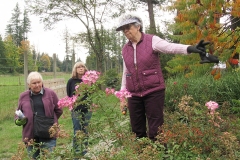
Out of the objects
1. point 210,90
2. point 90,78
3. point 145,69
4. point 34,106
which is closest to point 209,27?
point 145,69

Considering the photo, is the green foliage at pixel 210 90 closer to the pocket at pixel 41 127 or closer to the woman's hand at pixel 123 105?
the woman's hand at pixel 123 105

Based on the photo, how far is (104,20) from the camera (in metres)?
17.1

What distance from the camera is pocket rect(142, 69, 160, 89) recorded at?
121 inches

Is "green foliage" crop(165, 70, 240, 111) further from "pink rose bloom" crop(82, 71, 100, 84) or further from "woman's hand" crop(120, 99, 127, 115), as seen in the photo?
"pink rose bloom" crop(82, 71, 100, 84)

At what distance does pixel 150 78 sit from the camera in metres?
3.08

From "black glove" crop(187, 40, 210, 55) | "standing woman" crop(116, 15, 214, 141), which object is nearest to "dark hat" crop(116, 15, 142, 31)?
"standing woman" crop(116, 15, 214, 141)

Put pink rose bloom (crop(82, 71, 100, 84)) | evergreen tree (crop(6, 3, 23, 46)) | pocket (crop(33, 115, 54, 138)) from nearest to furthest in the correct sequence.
Answer: pink rose bloom (crop(82, 71, 100, 84)) < pocket (crop(33, 115, 54, 138)) < evergreen tree (crop(6, 3, 23, 46))

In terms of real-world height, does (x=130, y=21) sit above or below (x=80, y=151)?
above

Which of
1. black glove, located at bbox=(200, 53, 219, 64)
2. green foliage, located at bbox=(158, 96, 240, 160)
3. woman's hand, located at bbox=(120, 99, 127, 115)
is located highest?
black glove, located at bbox=(200, 53, 219, 64)

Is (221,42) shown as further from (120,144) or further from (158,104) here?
(120,144)

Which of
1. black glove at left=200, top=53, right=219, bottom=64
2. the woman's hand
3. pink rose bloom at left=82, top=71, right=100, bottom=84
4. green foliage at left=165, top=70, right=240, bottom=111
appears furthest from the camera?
green foliage at left=165, top=70, right=240, bottom=111

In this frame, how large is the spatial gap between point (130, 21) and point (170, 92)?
4159mm

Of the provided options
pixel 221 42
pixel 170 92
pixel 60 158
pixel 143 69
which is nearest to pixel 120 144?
pixel 60 158

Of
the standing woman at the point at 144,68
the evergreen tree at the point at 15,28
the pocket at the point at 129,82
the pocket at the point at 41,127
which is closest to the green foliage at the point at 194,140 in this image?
the standing woman at the point at 144,68
